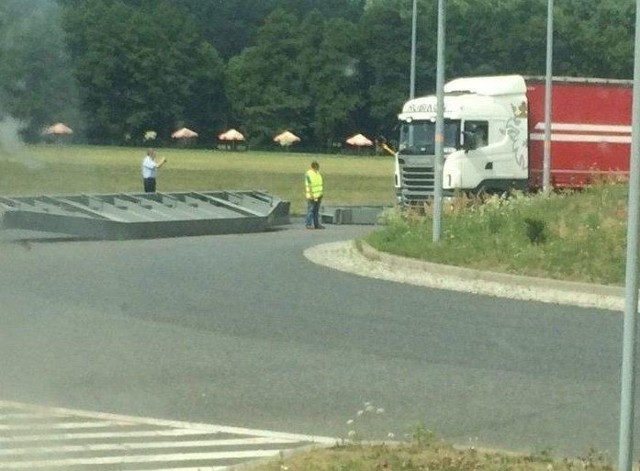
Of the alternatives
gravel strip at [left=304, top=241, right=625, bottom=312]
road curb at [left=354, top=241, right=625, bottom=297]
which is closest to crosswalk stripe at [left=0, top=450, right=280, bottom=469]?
gravel strip at [left=304, top=241, right=625, bottom=312]

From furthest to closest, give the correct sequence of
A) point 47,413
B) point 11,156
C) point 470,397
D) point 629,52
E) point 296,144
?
point 629,52, point 296,144, point 470,397, point 47,413, point 11,156

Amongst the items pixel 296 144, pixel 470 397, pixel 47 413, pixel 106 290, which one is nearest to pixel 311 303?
pixel 106 290

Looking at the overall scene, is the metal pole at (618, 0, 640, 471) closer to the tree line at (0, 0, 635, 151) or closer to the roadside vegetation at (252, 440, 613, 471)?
the roadside vegetation at (252, 440, 613, 471)

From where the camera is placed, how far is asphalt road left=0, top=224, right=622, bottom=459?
33.8 ft

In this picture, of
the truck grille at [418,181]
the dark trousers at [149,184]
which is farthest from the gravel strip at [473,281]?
the truck grille at [418,181]

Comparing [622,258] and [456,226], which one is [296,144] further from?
[622,258]

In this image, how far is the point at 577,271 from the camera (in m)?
21.7

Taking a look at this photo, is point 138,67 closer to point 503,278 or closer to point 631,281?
point 631,281

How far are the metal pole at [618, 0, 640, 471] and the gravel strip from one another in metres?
11.8

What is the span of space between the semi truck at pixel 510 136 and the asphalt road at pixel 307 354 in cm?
1738

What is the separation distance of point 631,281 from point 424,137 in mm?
32670

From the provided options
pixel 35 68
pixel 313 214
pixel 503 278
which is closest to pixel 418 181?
pixel 313 214

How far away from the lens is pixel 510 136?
40.6m

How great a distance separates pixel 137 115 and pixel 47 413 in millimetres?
4161
